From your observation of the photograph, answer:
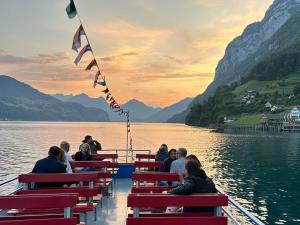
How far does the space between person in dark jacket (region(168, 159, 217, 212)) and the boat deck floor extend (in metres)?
4.66

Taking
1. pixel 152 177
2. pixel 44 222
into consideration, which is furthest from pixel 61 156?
pixel 44 222

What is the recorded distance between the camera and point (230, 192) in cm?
3731

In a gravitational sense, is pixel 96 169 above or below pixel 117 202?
above

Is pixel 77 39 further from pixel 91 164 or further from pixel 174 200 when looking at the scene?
pixel 174 200

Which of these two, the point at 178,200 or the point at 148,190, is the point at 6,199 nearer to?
the point at 178,200

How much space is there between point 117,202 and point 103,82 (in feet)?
53.8

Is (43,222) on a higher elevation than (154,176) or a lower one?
lower

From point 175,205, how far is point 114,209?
7144mm

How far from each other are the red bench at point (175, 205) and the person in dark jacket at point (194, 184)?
0.17 metres

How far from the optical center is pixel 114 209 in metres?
14.5

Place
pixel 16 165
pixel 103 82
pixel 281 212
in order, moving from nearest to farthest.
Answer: pixel 281 212
pixel 103 82
pixel 16 165

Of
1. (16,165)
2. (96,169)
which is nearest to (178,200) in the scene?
(96,169)

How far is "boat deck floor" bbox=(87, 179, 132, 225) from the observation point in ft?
41.8

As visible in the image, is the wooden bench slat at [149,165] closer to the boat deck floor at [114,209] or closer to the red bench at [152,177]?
the boat deck floor at [114,209]
